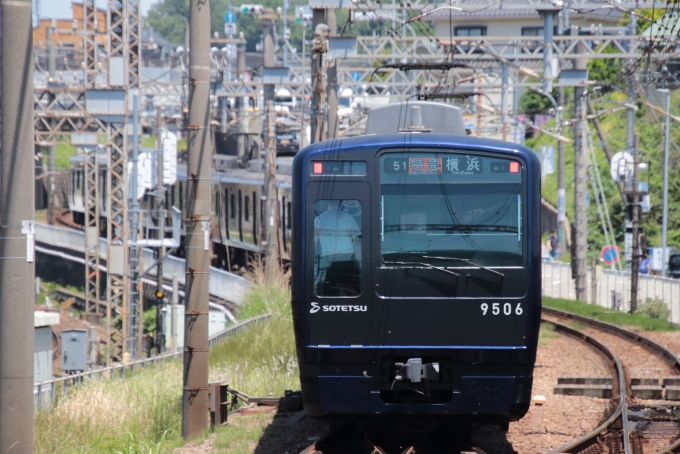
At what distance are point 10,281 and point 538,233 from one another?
4.18 m

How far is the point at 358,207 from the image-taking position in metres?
8.47

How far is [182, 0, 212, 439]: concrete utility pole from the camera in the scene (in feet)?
34.0

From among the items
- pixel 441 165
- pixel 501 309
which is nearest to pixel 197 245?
pixel 441 165

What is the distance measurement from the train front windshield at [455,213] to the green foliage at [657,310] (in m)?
17.5

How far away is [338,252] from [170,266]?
979 inches

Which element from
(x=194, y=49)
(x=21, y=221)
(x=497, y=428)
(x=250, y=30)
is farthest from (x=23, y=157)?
(x=250, y=30)

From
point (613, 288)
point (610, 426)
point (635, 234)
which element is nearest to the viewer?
point (610, 426)

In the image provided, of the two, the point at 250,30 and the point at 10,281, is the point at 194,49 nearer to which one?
the point at 10,281

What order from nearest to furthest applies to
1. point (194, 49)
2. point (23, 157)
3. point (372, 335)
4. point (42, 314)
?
point (23, 157), point (372, 335), point (194, 49), point (42, 314)

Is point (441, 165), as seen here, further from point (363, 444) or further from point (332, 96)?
point (332, 96)

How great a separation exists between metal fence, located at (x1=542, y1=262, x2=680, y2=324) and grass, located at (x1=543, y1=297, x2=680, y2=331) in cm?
130

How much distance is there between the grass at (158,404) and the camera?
9805 millimetres

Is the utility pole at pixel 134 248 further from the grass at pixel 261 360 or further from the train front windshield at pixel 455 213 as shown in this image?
the train front windshield at pixel 455 213

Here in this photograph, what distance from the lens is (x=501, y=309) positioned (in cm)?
839
